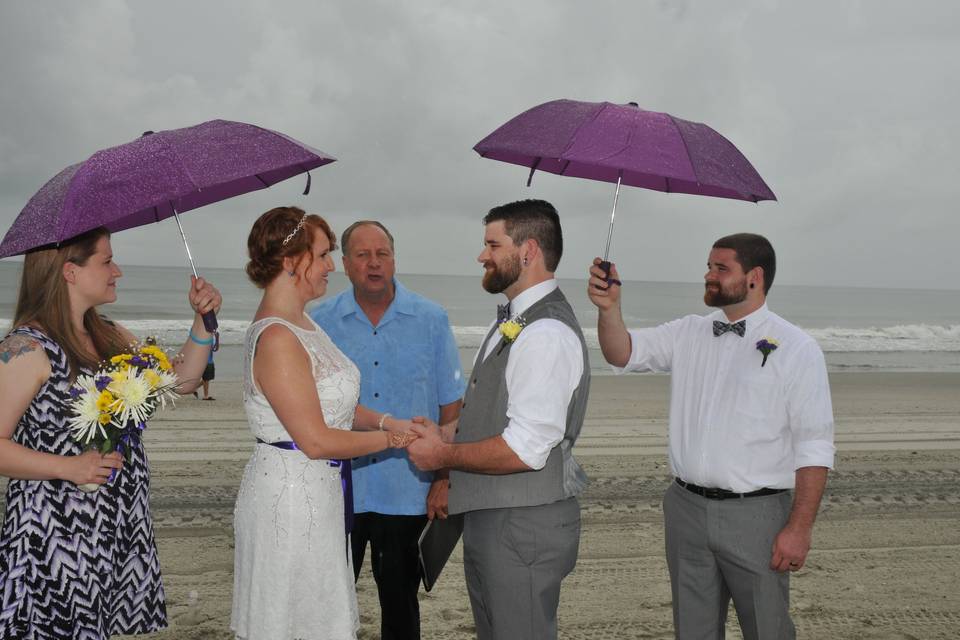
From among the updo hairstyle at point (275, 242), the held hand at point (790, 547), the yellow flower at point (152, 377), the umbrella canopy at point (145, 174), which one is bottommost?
the held hand at point (790, 547)

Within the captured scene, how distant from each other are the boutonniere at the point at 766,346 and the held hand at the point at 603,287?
0.67 metres

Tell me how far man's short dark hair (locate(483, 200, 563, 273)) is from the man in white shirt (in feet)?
1.52

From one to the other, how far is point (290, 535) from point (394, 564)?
4.27 feet

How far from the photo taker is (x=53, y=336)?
11.2 feet

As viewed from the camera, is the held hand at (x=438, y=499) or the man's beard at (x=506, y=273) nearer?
the man's beard at (x=506, y=273)

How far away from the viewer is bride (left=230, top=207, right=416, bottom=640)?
11.2 ft

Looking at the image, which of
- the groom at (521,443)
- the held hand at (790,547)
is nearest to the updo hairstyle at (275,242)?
the groom at (521,443)

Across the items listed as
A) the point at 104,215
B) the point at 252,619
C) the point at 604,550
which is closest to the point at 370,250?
the point at 104,215

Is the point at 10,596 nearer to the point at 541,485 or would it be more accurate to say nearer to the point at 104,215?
the point at 104,215

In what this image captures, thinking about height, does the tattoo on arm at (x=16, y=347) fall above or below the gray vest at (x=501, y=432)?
above

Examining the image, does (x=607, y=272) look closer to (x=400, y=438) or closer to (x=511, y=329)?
(x=511, y=329)

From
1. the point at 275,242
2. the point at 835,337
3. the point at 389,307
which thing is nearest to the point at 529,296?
the point at 275,242

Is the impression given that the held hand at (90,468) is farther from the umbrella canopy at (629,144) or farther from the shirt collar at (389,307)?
the umbrella canopy at (629,144)

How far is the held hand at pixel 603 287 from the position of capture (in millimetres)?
4039
